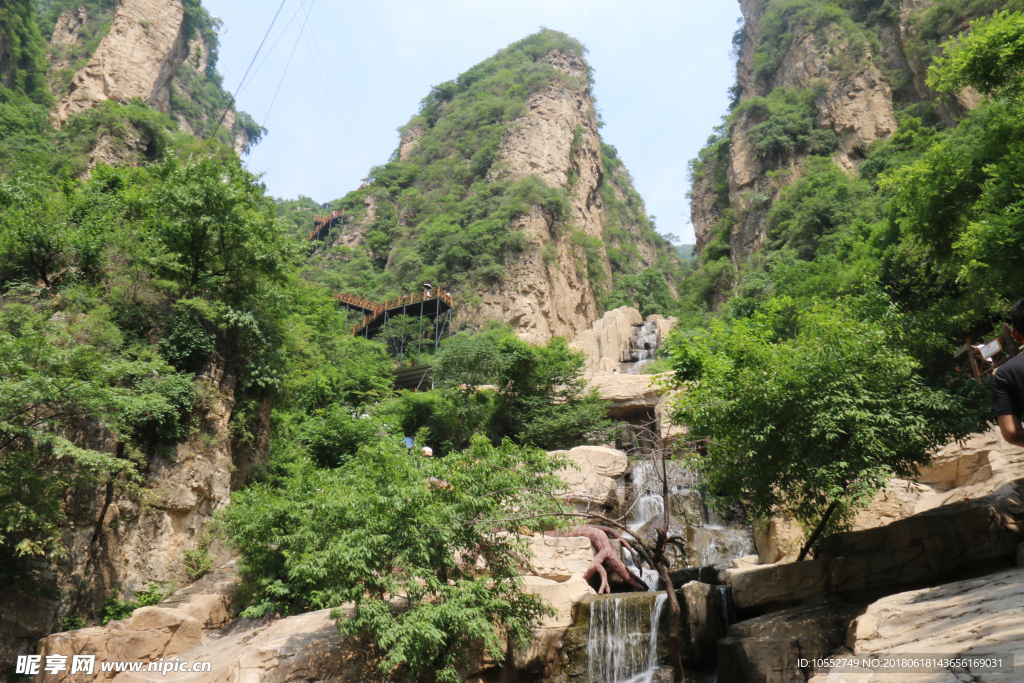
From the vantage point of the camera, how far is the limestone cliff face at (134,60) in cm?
3425

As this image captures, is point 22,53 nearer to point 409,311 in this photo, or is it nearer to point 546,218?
point 409,311

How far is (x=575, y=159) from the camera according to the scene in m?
51.4

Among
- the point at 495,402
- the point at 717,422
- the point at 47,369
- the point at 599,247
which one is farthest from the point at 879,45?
the point at 47,369

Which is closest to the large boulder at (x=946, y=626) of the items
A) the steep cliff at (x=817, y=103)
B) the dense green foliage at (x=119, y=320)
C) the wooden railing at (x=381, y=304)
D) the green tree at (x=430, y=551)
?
the green tree at (x=430, y=551)

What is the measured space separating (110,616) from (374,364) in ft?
52.6

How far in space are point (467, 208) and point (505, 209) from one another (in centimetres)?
376

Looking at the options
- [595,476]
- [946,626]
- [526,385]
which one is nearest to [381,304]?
[526,385]

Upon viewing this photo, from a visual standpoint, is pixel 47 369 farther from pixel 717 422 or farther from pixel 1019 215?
pixel 1019 215

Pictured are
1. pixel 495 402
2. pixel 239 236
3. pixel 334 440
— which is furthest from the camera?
pixel 495 402

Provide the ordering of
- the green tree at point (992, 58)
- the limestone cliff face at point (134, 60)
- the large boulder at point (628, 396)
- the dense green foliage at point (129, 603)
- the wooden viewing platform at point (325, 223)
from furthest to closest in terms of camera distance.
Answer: the wooden viewing platform at point (325, 223), the limestone cliff face at point (134, 60), the large boulder at point (628, 396), the dense green foliage at point (129, 603), the green tree at point (992, 58)

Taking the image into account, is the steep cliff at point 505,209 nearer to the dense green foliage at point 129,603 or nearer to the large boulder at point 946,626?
the dense green foliage at point 129,603

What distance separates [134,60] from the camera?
1454 inches

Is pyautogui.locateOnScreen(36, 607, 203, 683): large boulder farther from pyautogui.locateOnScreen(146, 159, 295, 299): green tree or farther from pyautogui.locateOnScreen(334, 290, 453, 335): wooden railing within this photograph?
pyautogui.locateOnScreen(334, 290, 453, 335): wooden railing

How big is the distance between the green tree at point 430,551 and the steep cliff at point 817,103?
29.8m
